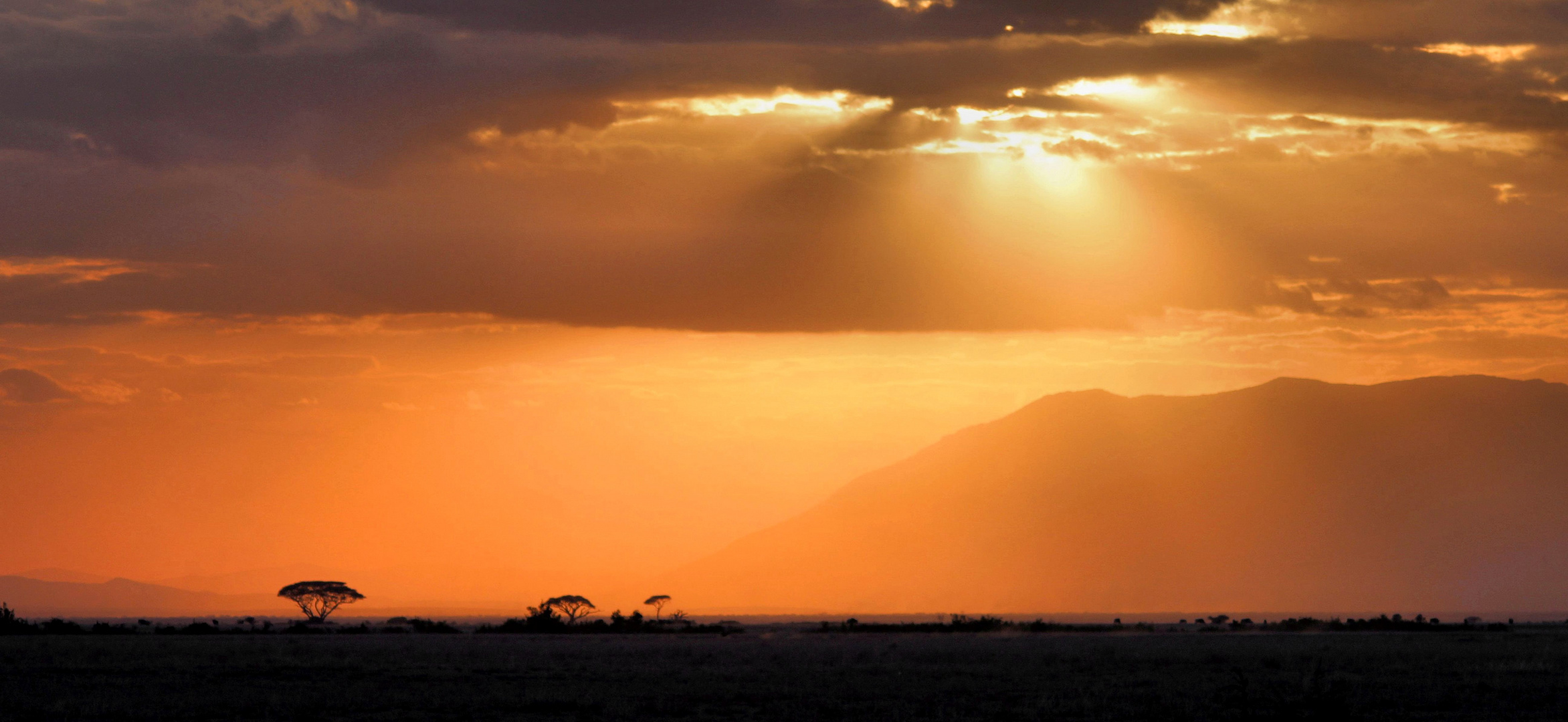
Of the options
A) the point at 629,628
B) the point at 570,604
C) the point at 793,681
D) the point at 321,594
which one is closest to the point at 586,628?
the point at 629,628

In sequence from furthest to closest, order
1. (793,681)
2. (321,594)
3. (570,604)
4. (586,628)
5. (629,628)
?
(321,594) < (570,604) < (629,628) < (586,628) < (793,681)

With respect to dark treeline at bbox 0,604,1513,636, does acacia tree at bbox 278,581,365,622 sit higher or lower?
higher

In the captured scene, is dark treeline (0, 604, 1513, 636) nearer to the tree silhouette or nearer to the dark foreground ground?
the tree silhouette

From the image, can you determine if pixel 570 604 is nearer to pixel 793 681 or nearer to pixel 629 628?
pixel 629 628

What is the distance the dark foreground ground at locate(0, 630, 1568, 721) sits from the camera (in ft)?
141

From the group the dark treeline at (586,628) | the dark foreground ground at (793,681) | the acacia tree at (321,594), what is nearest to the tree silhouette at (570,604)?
the dark treeline at (586,628)

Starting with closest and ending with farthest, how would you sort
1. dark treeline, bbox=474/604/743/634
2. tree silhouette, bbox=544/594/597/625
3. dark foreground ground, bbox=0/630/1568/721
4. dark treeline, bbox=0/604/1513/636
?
dark foreground ground, bbox=0/630/1568/721 < dark treeline, bbox=0/604/1513/636 < dark treeline, bbox=474/604/743/634 < tree silhouette, bbox=544/594/597/625

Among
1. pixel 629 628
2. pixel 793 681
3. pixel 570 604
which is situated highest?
pixel 570 604

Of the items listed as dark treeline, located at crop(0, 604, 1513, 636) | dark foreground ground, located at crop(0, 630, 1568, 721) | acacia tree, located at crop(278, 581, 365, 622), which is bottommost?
dark foreground ground, located at crop(0, 630, 1568, 721)

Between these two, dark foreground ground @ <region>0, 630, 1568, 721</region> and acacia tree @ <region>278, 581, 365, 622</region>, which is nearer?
dark foreground ground @ <region>0, 630, 1568, 721</region>

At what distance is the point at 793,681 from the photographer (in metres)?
52.3

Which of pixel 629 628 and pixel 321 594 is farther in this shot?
pixel 321 594

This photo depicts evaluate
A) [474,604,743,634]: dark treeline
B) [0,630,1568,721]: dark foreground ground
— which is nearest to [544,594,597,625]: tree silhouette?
[474,604,743,634]: dark treeline

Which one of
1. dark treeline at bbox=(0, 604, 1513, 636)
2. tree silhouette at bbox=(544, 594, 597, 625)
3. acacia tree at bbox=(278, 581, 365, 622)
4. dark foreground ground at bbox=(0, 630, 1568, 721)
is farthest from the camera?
acacia tree at bbox=(278, 581, 365, 622)
